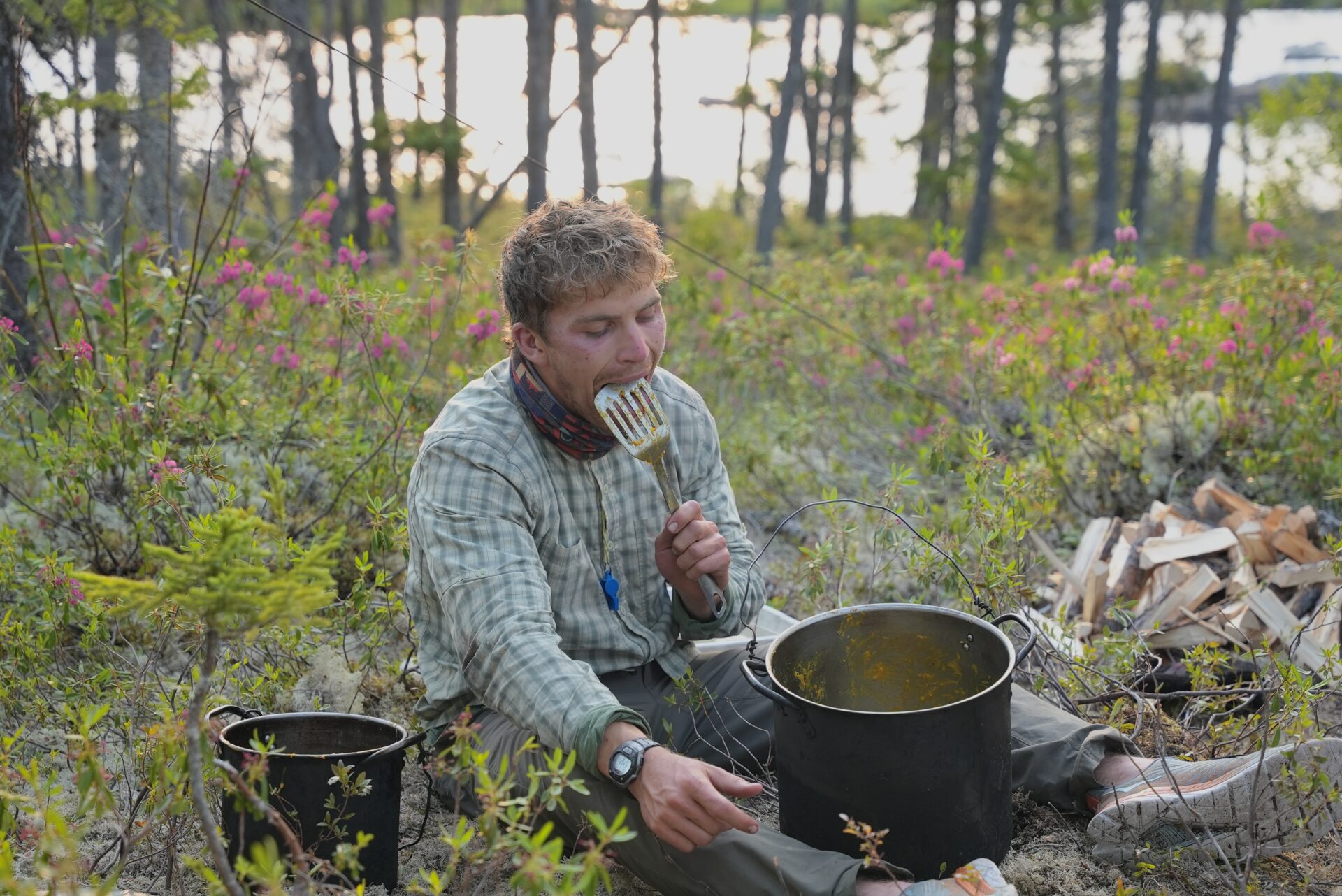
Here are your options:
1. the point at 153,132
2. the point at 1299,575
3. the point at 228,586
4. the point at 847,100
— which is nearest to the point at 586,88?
the point at 153,132

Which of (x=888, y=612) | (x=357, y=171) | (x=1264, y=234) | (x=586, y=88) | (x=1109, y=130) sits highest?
(x=586, y=88)

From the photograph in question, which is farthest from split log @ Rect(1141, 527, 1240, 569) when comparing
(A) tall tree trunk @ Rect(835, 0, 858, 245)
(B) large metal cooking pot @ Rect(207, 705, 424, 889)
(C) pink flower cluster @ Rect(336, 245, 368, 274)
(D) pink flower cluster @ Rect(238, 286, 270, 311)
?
(A) tall tree trunk @ Rect(835, 0, 858, 245)

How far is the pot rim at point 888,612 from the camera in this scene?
6.56ft

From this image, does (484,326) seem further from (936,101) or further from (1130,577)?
(936,101)

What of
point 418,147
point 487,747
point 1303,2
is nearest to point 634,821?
point 487,747

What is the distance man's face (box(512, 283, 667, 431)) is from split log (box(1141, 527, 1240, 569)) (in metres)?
2.13

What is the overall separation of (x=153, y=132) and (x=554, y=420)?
416 cm

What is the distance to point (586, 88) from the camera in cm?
1337

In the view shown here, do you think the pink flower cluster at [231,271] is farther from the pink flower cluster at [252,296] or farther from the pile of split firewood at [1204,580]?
the pile of split firewood at [1204,580]

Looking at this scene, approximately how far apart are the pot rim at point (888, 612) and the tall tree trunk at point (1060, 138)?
18.6 metres

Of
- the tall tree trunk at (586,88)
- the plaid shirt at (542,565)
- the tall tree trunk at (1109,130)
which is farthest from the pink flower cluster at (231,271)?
the tall tree trunk at (1109,130)

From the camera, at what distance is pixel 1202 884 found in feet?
7.38

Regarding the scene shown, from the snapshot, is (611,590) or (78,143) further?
(78,143)

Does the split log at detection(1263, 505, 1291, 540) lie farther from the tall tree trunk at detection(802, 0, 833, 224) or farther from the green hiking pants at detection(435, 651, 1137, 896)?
the tall tree trunk at detection(802, 0, 833, 224)
